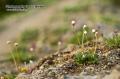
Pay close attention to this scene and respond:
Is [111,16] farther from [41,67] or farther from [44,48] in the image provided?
[41,67]

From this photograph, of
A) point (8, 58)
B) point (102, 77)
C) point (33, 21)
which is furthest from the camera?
point (33, 21)

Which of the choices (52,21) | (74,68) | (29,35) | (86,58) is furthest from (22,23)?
(74,68)

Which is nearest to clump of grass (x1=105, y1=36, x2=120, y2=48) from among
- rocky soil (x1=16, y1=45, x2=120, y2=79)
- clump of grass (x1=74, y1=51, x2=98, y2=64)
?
rocky soil (x1=16, y1=45, x2=120, y2=79)

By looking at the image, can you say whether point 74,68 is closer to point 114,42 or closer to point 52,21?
point 114,42

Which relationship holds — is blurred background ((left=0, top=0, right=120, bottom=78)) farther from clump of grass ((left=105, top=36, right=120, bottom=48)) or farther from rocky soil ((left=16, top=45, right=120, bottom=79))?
rocky soil ((left=16, top=45, right=120, bottom=79))

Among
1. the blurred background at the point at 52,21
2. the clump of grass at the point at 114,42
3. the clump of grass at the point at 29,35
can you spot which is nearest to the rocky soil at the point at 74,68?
the clump of grass at the point at 114,42

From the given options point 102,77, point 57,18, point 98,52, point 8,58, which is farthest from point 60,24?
point 102,77

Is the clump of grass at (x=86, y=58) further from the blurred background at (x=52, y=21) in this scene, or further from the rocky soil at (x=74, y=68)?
the blurred background at (x=52, y=21)
